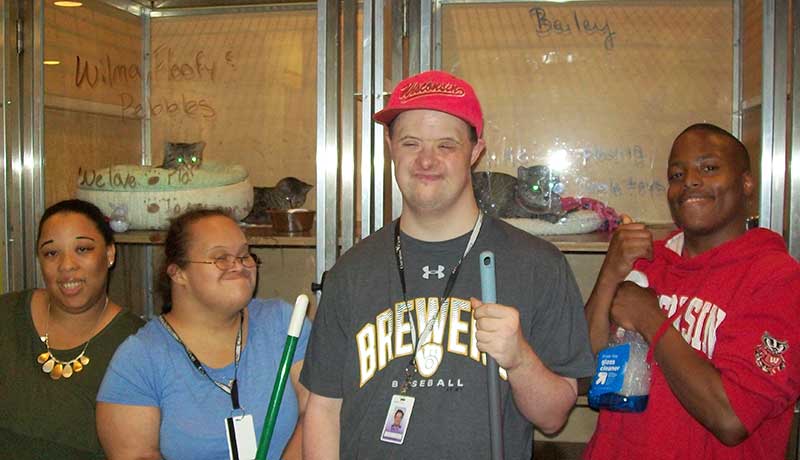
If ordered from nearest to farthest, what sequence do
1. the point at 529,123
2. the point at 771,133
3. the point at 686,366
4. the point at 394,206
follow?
1. the point at 686,366
2. the point at 771,133
3. the point at 394,206
4. the point at 529,123

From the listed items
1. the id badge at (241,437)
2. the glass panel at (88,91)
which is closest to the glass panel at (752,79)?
the id badge at (241,437)

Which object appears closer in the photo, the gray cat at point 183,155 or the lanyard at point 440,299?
the lanyard at point 440,299

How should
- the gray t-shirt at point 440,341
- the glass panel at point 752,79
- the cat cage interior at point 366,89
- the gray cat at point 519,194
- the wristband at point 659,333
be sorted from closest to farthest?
the gray t-shirt at point 440,341 < the wristband at point 659,333 < the glass panel at point 752,79 < the cat cage interior at point 366,89 < the gray cat at point 519,194

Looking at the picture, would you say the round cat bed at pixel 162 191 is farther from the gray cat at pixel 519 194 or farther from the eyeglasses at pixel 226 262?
the gray cat at pixel 519 194

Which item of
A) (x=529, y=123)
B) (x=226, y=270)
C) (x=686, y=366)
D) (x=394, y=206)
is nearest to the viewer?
(x=686, y=366)

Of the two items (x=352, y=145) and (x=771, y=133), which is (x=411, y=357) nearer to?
(x=352, y=145)

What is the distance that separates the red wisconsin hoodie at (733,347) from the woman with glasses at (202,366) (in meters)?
0.89

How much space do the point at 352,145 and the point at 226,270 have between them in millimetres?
731

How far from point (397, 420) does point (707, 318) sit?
803 mm

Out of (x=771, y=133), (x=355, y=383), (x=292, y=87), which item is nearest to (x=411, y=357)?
(x=355, y=383)

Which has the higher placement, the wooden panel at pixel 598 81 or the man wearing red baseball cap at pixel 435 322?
the wooden panel at pixel 598 81

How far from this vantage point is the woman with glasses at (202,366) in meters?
2.03

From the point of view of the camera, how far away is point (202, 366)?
2088mm

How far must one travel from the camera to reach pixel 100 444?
7.43 feet
